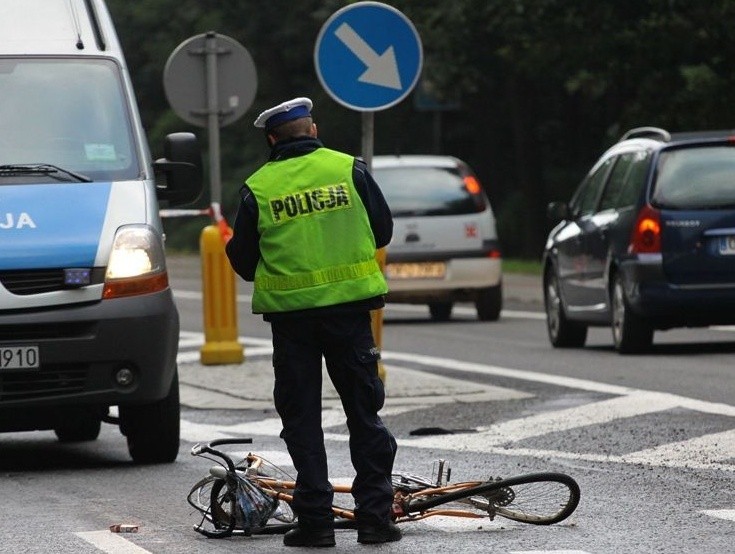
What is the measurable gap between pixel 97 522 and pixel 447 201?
14597 mm

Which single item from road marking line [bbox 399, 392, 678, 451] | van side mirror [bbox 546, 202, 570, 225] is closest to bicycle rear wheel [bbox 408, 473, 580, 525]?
road marking line [bbox 399, 392, 678, 451]

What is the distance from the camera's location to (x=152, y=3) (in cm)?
5441

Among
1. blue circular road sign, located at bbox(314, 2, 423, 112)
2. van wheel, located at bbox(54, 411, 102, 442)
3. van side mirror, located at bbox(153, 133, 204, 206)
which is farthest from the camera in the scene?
blue circular road sign, located at bbox(314, 2, 423, 112)

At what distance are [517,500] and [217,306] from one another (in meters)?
8.34

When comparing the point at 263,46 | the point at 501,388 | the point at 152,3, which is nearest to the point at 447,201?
→ the point at 501,388

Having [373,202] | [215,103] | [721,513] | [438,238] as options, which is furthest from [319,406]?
[438,238]

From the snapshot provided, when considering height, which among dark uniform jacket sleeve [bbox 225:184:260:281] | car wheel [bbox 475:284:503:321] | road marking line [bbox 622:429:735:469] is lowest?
car wheel [bbox 475:284:503:321]

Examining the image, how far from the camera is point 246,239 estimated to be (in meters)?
8.27

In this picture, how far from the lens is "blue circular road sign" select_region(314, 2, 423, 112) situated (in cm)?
1385

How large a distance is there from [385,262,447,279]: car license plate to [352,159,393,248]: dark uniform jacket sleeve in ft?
45.9

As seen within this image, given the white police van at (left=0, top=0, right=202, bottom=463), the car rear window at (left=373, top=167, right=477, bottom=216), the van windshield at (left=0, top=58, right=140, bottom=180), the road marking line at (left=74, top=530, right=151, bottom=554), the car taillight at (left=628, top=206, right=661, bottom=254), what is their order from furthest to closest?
the car rear window at (left=373, top=167, right=477, bottom=216) → the car taillight at (left=628, top=206, right=661, bottom=254) → the van windshield at (left=0, top=58, right=140, bottom=180) → the white police van at (left=0, top=0, right=202, bottom=463) → the road marking line at (left=74, top=530, right=151, bottom=554)

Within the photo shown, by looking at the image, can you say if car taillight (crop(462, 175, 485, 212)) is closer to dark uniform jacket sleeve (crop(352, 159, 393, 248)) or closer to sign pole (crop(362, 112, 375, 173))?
sign pole (crop(362, 112, 375, 173))

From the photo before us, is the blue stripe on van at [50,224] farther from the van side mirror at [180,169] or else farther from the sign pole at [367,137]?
the sign pole at [367,137]

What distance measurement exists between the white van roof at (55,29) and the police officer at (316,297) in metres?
3.72
